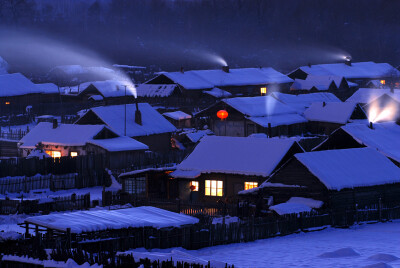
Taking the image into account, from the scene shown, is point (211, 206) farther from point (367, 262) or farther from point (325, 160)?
point (367, 262)

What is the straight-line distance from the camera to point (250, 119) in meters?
72.6

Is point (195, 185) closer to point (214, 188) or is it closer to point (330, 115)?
point (214, 188)

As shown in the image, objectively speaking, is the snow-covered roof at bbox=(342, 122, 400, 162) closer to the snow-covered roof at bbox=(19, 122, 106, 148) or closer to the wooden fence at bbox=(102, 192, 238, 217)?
the wooden fence at bbox=(102, 192, 238, 217)

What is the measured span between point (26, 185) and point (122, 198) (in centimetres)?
696

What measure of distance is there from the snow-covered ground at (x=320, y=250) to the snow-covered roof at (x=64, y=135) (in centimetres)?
2371

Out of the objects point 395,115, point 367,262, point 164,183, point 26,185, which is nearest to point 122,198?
point 164,183

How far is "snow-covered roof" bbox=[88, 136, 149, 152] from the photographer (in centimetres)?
5447

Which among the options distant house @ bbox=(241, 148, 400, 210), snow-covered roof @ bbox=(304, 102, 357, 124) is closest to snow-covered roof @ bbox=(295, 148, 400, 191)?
distant house @ bbox=(241, 148, 400, 210)

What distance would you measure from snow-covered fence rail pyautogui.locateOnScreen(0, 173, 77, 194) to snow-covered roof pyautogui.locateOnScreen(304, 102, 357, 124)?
31.3 metres

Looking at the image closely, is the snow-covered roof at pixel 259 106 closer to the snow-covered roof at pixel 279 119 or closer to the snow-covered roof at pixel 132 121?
the snow-covered roof at pixel 279 119

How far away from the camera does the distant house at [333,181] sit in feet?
127

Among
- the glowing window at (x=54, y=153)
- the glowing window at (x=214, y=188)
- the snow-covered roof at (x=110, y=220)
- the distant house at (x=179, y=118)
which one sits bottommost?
the snow-covered roof at (x=110, y=220)

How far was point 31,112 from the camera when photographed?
3243 inches

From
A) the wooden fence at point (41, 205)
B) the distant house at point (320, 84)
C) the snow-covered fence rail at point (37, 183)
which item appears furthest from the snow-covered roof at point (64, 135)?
the distant house at point (320, 84)
